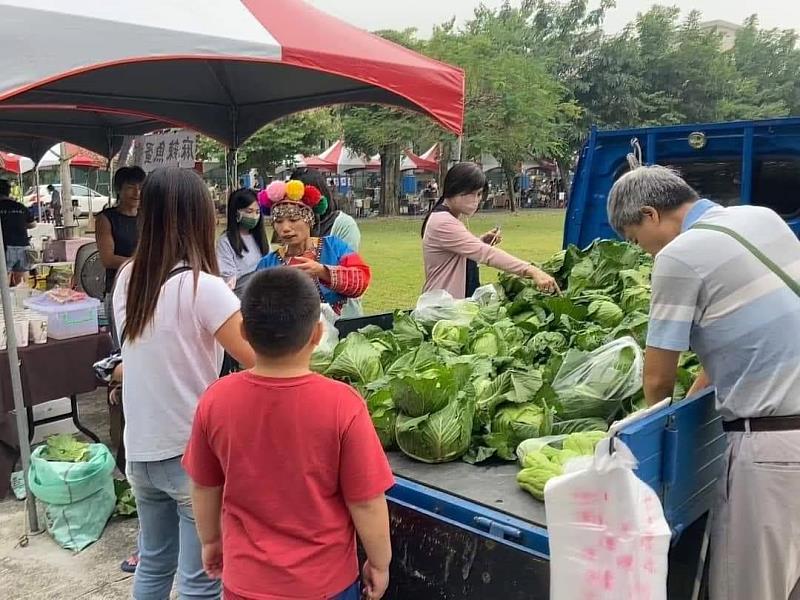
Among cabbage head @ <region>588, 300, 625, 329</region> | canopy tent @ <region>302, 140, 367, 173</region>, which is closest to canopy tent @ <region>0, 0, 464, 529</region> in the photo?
cabbage head @ <region>588, 300, 625, 329</region>

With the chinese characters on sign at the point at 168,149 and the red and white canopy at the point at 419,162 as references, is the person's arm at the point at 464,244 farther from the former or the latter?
the red and white canopy at the point at 419,162

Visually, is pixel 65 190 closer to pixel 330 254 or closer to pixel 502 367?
pixel 330 254

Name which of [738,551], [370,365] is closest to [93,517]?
[370,365]

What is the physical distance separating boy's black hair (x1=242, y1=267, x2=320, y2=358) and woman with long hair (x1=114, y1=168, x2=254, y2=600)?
1.92ft

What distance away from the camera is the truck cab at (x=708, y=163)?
14.4 feet

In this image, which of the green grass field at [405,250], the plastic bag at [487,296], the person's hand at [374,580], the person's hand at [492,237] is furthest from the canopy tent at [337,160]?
the person's hand at [374,580]

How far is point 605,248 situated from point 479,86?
23.3 metres

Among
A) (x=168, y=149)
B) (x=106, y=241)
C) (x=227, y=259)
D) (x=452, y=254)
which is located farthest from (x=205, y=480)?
(x=168, y=149)

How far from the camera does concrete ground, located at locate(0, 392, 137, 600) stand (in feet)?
10.8

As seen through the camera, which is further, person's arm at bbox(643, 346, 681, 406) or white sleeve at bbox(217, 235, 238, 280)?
white sleeve at bbox(217, 235, 238, 280)

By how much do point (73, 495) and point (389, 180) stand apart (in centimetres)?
2814

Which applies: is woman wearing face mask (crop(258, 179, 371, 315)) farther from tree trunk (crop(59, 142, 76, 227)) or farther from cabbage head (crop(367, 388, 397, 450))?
tree trunk (crop(59, 142, 76, 227))

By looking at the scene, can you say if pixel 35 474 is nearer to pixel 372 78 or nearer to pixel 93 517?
pixel 93 517

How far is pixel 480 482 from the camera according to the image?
2.29m
